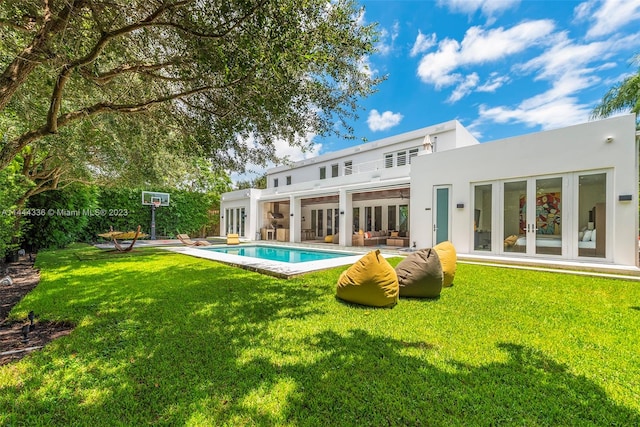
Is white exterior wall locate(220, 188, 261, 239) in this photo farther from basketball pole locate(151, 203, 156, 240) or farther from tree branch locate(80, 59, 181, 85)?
tree branch locate(80, 59, 181, 85)

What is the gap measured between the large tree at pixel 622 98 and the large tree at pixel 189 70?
18931mm

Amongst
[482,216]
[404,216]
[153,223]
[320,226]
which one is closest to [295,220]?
[320,226]

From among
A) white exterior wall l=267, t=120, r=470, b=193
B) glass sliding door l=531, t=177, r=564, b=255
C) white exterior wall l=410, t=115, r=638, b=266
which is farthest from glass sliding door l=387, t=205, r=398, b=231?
glass sliding door l=531, t=177, r=564, b=255

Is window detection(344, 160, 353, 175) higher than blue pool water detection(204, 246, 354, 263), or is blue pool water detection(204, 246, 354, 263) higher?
window detection(344, 160, 353, 175)

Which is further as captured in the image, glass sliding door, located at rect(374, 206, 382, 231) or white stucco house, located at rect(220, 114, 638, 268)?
glass sliding door, located at rect(374, 206, 382, 231)

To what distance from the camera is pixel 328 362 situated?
3396mm

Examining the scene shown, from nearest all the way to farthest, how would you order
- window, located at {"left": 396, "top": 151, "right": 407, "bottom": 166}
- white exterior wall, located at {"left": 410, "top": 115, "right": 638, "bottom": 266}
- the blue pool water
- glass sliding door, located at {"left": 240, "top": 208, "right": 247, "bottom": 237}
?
white exterior wall, located at {"left": 410, "top": 115, "right": 638, "bottom": 266}
the blue pool water
window, located at {"left": 396, "top": 151, "right": 407, "bottom": 166}
glass sliding door, located at {"left": 240, "top": 208, "right": 247, "bottom": 237}

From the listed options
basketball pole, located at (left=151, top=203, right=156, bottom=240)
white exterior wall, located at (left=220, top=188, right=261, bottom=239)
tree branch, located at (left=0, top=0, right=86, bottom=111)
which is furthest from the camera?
white exterior wall, located at (left=220, top=188, right=261, bottom=239)

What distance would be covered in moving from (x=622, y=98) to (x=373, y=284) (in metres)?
21.1

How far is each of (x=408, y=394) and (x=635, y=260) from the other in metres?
10.9

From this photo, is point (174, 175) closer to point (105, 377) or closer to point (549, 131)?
point (105, 377)

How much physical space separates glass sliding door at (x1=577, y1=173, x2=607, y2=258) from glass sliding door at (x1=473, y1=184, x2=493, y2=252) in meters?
2.74

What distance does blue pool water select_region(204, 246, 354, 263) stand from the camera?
13758mm

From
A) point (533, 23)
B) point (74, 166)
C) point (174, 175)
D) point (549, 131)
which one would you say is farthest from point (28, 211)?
point (533, 23)
